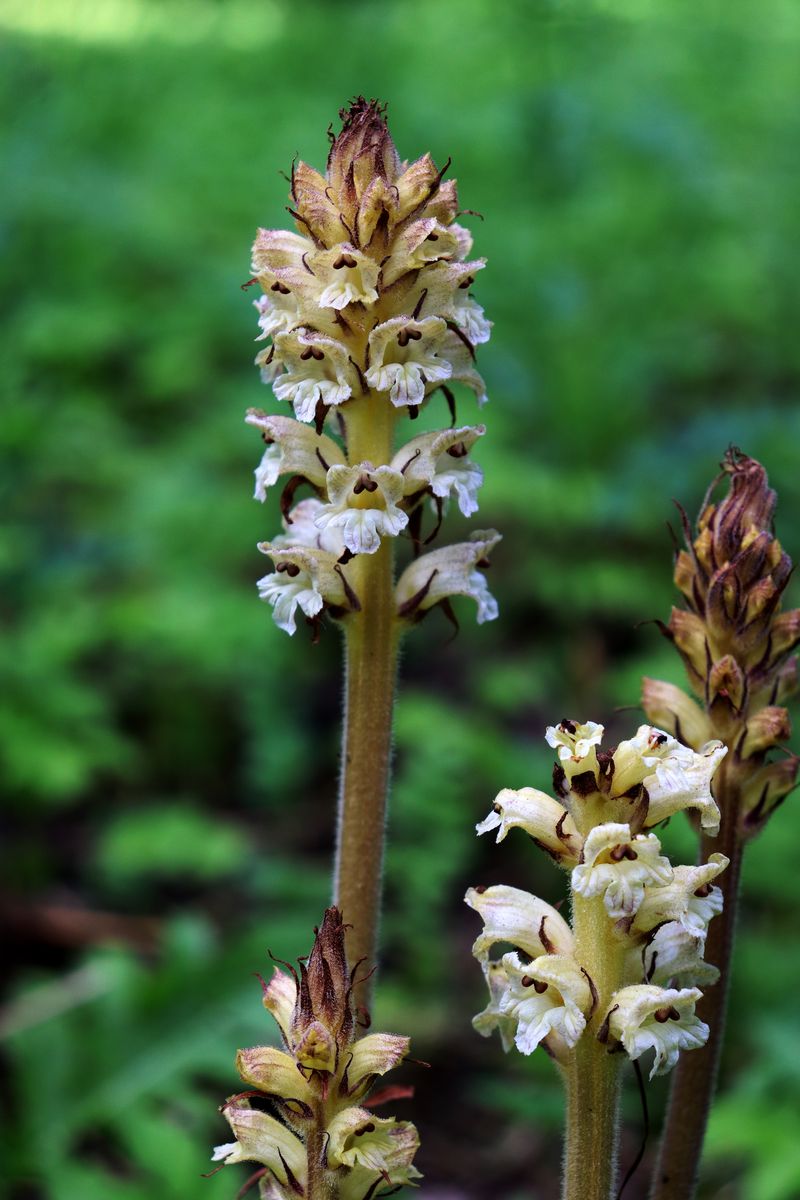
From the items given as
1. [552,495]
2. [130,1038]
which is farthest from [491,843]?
[130,1038]

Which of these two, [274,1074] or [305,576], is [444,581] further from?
[274,1074]

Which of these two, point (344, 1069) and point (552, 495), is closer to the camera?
point (344, 1069)

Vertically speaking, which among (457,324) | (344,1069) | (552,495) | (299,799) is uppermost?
(552,495)

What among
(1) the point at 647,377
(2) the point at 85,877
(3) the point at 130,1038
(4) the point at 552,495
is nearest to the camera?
(3) the point at 130,1038

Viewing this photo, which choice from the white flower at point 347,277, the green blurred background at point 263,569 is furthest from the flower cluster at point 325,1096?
the green blurred background at point 263,569

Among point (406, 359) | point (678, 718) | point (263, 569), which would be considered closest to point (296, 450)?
point (406, 359)

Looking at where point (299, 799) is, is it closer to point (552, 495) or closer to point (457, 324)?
point (552, 495)

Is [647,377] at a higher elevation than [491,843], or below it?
higher

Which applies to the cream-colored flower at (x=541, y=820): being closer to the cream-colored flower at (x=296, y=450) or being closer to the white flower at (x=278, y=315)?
the cream-colored flower at (x=296, y=450)
